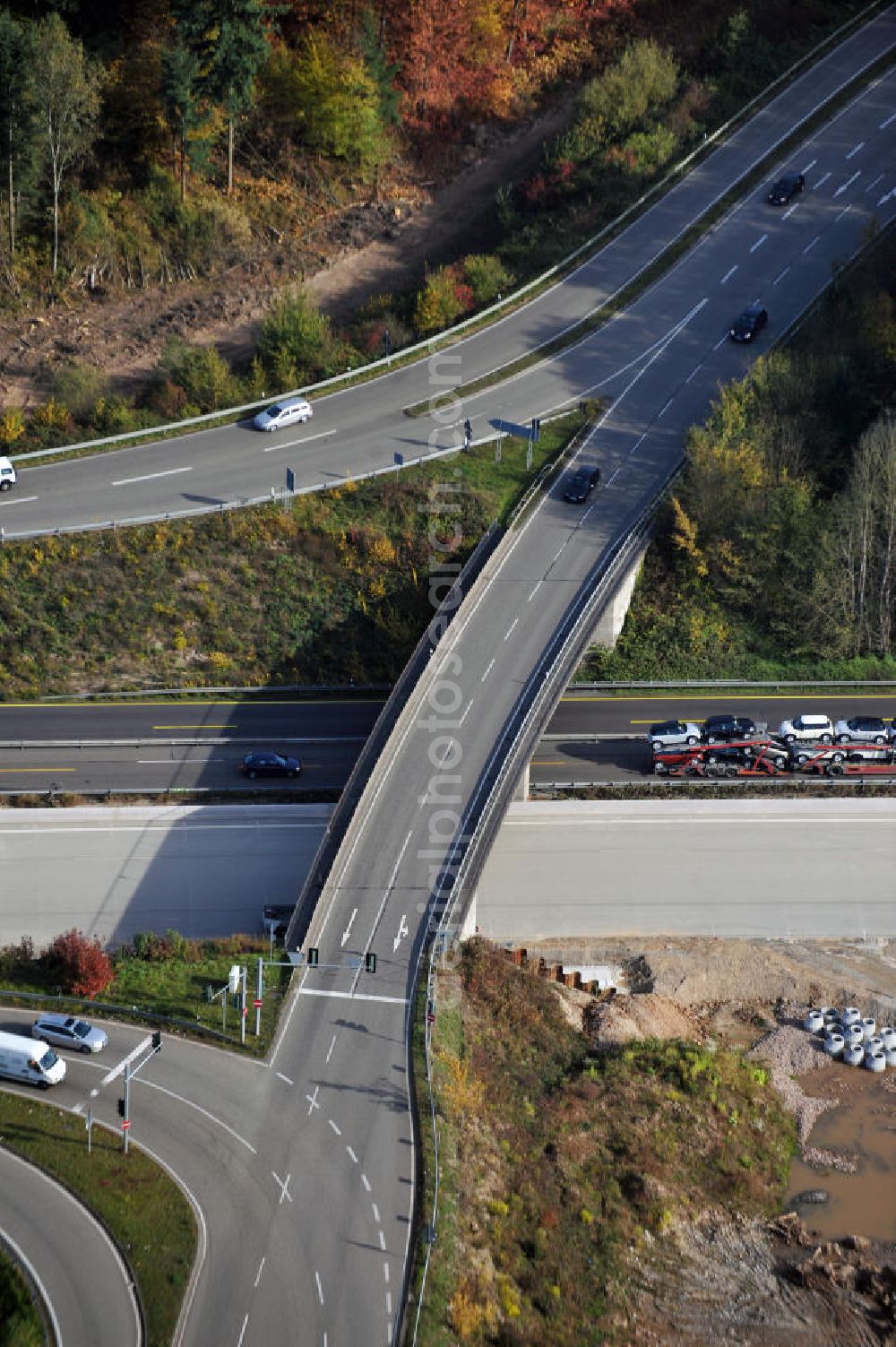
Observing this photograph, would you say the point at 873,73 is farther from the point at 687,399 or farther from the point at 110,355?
the point at 110,355

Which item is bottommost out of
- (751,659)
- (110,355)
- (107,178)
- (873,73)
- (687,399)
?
(751,659)

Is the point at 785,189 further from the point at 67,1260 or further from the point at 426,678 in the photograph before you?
the point at 67,1260

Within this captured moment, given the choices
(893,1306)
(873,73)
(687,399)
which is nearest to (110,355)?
(687,399)

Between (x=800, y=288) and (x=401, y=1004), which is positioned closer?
(x=401, y=1004)

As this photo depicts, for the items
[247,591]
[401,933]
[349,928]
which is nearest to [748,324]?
[247,591]

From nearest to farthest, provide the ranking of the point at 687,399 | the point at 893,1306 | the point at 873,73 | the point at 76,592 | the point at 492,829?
1. the point at 893,1306
2. the point at 492,829
3. the point at 76,592
4. the point at 687,399
5. the point at 873,73

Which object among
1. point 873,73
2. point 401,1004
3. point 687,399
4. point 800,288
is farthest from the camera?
point 873,73

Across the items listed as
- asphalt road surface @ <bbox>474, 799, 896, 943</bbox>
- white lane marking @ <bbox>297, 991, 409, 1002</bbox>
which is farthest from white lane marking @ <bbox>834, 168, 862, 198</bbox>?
white lane marking @ <bbox>297, 991, 409, 1002</bbox>
